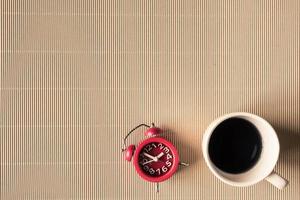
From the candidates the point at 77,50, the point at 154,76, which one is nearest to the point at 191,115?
the point at 154,76

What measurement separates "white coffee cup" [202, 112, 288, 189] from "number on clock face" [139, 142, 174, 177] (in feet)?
0.23

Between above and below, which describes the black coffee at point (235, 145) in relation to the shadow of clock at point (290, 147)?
above

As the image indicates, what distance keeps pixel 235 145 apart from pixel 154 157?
0.12 metres

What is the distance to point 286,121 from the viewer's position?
56cm

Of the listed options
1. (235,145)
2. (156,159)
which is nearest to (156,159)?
(156,159)

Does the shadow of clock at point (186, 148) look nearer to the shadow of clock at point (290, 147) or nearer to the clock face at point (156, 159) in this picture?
the clock face at point (156, 159)

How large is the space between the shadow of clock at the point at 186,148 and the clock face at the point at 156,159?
1.1 inches

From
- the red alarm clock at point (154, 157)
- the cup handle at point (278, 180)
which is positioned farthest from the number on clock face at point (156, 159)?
the cup handle at point (278, 180)

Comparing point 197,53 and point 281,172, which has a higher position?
point 197,53

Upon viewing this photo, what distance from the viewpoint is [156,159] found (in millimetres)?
530

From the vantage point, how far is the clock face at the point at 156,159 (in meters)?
0.53

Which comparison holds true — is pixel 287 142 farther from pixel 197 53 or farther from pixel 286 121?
pixel 197 53

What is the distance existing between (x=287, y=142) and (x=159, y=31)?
27 cm

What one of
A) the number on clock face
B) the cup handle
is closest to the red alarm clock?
the number on clock face
